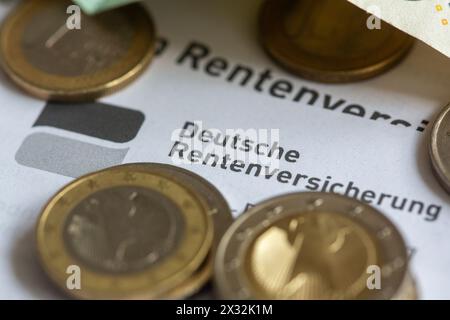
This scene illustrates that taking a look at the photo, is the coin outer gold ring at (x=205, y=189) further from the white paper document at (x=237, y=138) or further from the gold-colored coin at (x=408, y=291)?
the gold-colored coin at (x=408, y=291)

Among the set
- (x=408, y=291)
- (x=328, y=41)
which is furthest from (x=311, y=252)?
(x=328, y=41)

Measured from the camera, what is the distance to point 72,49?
3.35 ft

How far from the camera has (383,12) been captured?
93 centimetres

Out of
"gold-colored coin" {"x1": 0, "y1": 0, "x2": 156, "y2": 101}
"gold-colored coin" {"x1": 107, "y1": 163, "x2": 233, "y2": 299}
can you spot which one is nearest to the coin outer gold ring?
"gold-colored coin" {"x1": 107, "y1": 163, "x2": 233, "y2": 299}

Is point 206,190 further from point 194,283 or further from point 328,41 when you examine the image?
point 328,41

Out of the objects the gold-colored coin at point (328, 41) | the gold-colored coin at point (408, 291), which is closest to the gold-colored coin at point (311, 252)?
the gold-colored coin at point (408, 291)

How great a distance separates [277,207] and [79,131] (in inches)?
10.4

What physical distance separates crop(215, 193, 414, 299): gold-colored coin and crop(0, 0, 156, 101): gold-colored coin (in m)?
0.27

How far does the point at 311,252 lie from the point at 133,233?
0.56 feet

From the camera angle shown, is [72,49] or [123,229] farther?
[72,49]

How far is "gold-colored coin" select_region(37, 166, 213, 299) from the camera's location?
79cm

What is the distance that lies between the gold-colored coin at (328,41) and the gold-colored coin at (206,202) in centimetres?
20
